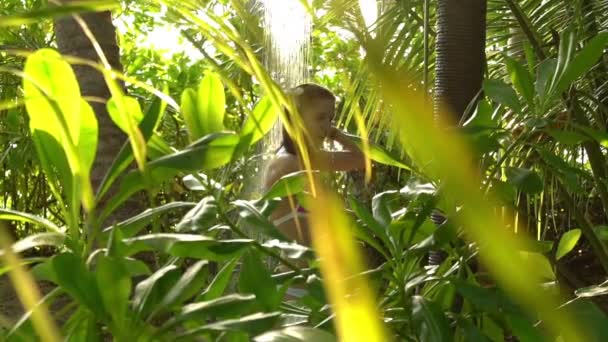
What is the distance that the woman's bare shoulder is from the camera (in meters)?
2.09

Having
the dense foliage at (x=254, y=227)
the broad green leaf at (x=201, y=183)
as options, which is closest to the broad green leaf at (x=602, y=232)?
the dense foliage at (x=254, y=227)

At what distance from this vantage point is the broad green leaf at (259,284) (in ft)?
2.17

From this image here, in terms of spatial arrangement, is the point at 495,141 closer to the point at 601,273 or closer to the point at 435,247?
the point at 435,247

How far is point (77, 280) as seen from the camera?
1.81 ft

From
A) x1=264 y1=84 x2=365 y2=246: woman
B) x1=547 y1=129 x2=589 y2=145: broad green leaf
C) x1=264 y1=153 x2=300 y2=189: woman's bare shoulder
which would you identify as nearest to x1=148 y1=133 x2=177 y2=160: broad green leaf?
x1=547 y1=129 x2=589 y2=145: broad green leaf

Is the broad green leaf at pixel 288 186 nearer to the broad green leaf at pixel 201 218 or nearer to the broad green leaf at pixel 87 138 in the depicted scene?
the broad green leaf at pixel 201 218

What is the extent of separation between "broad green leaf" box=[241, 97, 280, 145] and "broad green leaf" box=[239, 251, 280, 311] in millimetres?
91

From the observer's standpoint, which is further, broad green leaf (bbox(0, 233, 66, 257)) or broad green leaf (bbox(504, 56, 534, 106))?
broad green leaf (bbox(504, 56, 534, 106))

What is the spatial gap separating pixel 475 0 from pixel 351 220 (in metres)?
0.49

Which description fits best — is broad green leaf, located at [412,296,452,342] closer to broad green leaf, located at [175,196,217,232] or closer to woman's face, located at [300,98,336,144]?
broad green leaf, located at [175,196,217,232]

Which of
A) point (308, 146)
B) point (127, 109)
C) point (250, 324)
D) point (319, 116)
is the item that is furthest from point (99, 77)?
point (250, 324)

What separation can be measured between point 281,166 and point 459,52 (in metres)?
0.97

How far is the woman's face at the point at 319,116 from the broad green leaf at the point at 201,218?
146 centimetres

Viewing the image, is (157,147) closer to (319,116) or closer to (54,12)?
(54,12)
